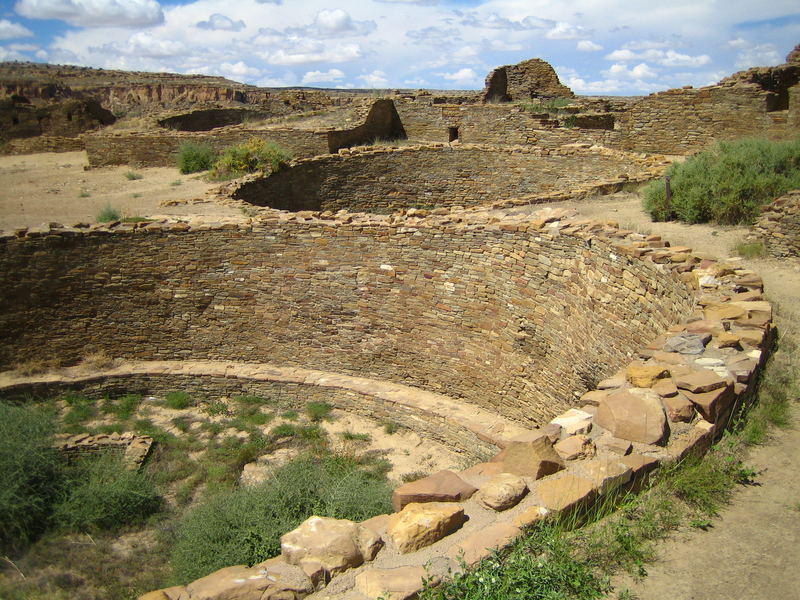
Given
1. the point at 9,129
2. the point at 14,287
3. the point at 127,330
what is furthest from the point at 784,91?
the point at 9,129

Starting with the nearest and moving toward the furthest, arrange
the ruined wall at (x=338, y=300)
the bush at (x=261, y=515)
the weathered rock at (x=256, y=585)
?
the weathered rock at (x=256, y=585) → the bush at (x=261, y=515) → the ruined wall at (x=338, y=300)

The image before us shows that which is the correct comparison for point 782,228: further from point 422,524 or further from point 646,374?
point 422,524

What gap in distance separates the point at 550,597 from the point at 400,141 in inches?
686

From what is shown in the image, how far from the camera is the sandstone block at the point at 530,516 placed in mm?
3082

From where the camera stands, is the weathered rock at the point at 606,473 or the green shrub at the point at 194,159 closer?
the weathered rock at the point at 606,473

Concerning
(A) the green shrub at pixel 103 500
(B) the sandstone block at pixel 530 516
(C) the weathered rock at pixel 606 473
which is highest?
(C) the weathered rock at pixel 606 473

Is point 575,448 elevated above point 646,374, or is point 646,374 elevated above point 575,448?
point 646,374

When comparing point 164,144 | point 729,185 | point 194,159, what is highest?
point 164,144

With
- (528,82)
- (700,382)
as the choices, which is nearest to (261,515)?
(700,382)

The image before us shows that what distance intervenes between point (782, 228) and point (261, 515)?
21.2ft

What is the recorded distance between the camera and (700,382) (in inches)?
158

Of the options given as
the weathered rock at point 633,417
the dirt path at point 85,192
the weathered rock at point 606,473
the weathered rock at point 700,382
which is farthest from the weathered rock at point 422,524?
the dirt path at point 85,192

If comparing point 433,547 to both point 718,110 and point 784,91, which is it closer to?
point 718,110

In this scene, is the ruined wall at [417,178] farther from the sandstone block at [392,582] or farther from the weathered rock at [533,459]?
the sandstone block at [392,582]
